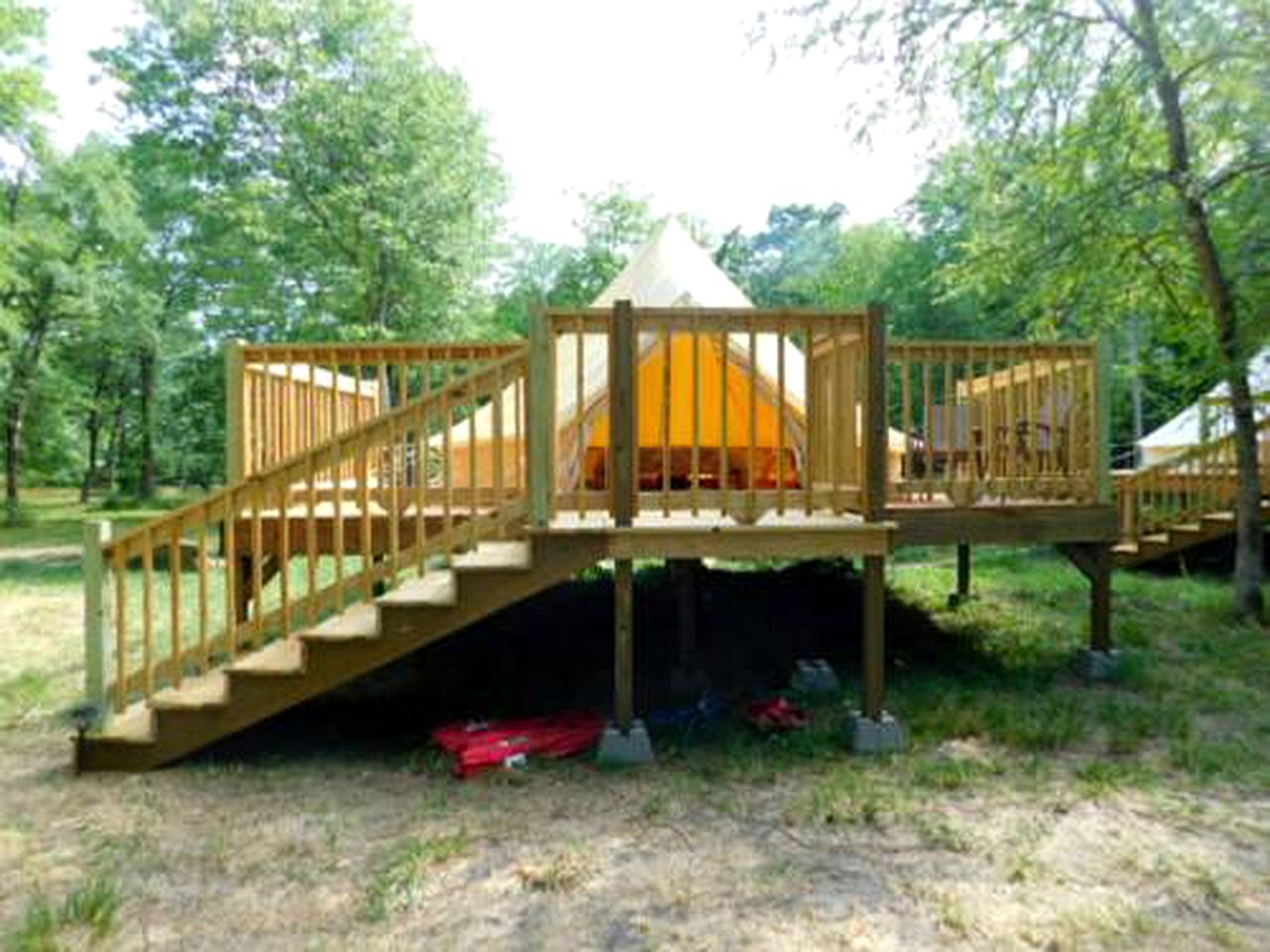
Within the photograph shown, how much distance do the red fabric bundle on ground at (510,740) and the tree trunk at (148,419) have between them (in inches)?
1028

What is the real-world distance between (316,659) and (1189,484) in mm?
10979

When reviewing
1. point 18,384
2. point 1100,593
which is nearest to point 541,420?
point 1100,593

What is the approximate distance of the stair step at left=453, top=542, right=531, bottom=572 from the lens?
4586 millimetres

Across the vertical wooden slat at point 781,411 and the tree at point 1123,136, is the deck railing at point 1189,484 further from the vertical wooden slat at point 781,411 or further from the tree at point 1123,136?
the vertical wooden slat at point 781,411

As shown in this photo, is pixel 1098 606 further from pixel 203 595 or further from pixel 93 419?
pixel 93 419

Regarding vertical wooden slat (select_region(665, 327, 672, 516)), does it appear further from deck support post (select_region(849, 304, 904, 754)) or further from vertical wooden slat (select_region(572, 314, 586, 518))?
deck support post (select_region(849, 304, 904, 754))

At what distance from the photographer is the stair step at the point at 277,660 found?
446 cm

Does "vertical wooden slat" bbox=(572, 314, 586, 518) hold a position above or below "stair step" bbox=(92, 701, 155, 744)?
above

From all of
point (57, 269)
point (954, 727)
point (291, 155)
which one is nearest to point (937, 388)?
point (291, 155)

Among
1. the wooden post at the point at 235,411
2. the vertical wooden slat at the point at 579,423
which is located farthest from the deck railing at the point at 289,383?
the vertical wooden slat at the point at 579,423

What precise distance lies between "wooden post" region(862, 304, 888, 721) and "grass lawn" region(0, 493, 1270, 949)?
379 millimetres

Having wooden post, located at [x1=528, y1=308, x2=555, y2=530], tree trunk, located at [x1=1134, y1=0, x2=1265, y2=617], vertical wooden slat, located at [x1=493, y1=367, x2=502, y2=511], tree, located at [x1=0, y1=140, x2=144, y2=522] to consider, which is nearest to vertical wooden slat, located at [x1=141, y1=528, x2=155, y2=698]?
vertical wooden slat, located at [x1=493, y1=367, x2=502, y2=511]

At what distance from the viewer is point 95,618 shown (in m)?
4.39

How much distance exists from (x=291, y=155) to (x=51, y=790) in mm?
16794
